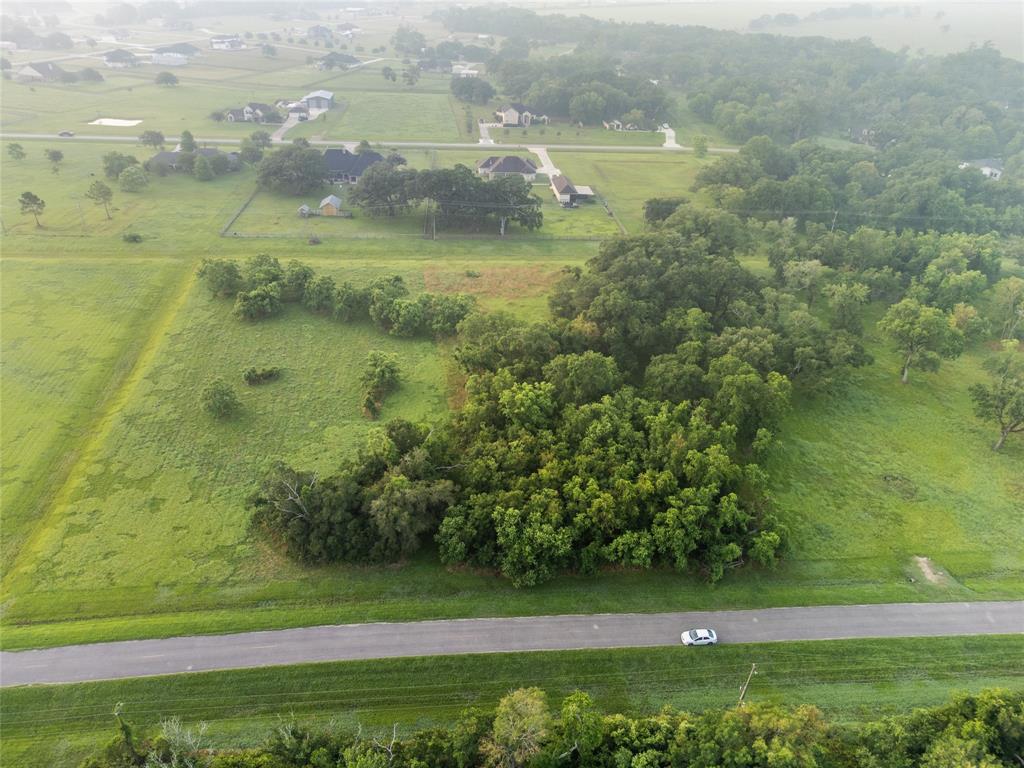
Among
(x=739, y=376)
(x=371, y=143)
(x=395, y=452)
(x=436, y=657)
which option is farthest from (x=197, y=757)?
(x=371, y=143)

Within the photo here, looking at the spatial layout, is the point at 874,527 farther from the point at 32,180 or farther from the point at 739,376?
the point at 32,180

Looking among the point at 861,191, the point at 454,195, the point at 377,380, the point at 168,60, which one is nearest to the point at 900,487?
the point at 377,380

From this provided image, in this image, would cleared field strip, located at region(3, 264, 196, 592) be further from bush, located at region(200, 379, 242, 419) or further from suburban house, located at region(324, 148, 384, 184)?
suburban house, located at region(324, 148, 384, 184)

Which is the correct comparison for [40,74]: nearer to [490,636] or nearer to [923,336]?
[490,636]

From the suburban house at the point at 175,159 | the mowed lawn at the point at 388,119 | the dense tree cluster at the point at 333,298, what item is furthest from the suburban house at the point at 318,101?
the dense tree cluster at the point at 333,298

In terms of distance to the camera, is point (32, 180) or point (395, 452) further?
point (32, 180)

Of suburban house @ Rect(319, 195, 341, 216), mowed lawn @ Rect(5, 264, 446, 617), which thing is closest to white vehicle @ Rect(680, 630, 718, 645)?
mowed lawn @ Rect(5, 264, 446, 617)

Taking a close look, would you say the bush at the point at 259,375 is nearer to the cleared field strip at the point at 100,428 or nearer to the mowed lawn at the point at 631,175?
the cleared field strip at the point at 100,428
